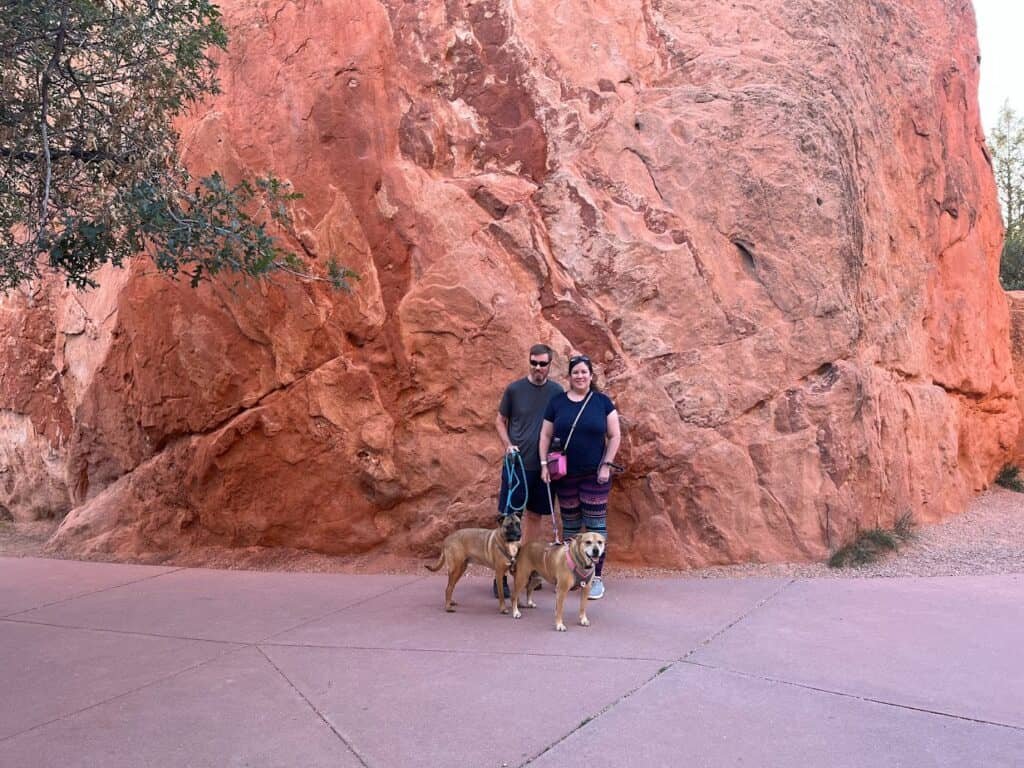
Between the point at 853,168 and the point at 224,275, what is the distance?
18.8 ft

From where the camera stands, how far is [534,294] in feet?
25.8

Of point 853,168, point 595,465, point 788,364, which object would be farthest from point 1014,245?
point 595,465

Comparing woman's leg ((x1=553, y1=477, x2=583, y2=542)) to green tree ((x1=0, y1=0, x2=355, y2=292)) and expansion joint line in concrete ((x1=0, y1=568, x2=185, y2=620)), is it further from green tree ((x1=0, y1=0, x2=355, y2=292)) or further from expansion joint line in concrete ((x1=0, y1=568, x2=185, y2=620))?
expansion joint line in concrete ((x1=0, y1=568, x2=185, y2=620))

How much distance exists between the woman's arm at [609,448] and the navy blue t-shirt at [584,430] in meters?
0.04

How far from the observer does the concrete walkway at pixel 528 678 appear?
372 centimetres

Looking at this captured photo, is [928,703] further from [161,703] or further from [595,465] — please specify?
[161,703]

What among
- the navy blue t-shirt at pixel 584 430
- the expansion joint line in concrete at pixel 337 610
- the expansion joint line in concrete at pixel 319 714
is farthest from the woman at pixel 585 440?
the expansion joint line in concrete at pixel 319 714

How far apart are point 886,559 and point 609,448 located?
2.64 m

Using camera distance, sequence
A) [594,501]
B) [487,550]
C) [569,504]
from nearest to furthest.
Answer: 1. [487,550]
2. [594,501]
3. [569,504]

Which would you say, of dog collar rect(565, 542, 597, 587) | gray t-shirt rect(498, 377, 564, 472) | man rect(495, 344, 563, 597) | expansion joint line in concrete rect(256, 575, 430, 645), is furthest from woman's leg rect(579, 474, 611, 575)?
expansion joint line in concrete rect(256, 575, 430, 645)

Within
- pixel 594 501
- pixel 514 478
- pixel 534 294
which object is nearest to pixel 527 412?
pixel 514 478

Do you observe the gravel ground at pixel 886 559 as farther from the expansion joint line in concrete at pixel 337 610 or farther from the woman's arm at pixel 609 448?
the woman's arm at pixel 609 448

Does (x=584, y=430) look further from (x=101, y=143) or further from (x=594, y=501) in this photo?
(x=101, y=143)

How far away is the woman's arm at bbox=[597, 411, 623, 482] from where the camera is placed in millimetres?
6217
